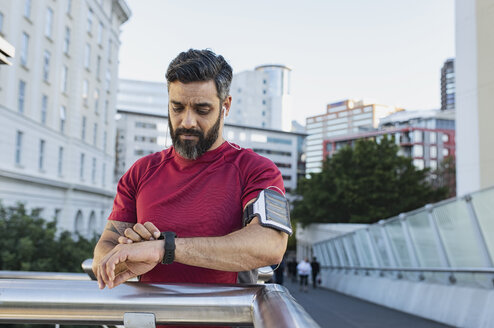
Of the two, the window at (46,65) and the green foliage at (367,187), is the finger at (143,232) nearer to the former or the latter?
the window at (46,65)

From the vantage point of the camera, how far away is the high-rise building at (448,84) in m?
161

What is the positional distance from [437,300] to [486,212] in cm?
244

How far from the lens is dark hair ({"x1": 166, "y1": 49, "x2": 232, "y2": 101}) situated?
72.5 inches

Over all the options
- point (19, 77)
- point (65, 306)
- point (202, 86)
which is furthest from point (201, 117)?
point (19, 77)

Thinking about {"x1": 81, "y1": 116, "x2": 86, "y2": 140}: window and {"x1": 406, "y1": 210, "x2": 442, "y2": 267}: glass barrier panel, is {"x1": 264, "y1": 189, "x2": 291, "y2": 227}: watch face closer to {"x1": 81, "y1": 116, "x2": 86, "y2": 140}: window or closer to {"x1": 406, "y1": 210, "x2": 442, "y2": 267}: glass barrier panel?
{"x1": 406, "y1": 210, "x2": 442, "y2": 267}: glass barrier panel

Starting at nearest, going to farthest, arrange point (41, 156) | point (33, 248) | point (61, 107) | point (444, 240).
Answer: point (33, 248), point (444, 240), point (41, 156), point (61, 107)

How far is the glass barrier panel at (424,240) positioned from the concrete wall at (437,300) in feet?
1.51

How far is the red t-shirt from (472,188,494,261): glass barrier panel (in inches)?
283

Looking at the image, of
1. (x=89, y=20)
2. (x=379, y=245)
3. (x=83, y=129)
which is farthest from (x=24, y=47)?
(x=379, y=245)

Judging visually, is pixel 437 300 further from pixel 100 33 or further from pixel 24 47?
pixel 100 33

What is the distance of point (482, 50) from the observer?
1838 centimetres

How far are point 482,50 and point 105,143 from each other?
105 feet

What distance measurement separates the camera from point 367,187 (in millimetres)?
39906

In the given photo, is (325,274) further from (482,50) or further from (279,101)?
(279,101)
